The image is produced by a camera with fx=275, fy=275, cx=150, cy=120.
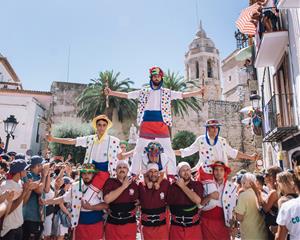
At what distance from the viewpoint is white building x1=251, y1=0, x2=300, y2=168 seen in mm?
7973

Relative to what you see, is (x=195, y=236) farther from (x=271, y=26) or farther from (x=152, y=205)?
(x=271, y=26)

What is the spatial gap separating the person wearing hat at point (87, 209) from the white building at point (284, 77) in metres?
6.10

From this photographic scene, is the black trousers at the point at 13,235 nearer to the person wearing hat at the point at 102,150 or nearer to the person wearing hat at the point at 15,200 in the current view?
the person wearing hat at the point at 15,200

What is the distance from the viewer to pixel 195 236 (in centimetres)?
359

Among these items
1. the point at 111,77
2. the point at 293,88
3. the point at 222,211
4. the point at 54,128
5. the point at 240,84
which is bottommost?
the point at 222,211

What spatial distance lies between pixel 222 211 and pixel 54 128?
23.9 m

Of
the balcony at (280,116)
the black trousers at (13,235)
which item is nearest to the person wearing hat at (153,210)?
the black trousers at (13,235)

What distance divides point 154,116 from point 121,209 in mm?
1836

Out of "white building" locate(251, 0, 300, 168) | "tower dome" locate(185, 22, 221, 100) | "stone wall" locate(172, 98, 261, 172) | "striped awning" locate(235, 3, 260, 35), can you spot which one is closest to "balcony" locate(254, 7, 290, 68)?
"white building" locate(251, 0, 300, 168)

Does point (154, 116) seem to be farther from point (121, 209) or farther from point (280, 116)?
point (280, 116)

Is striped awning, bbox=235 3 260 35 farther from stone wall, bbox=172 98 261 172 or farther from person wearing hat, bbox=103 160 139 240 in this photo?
stone wall, bbox=172 98 261 172

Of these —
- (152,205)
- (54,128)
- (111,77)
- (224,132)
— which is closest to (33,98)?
(54,128)

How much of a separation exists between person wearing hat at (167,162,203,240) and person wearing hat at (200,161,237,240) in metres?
0.14

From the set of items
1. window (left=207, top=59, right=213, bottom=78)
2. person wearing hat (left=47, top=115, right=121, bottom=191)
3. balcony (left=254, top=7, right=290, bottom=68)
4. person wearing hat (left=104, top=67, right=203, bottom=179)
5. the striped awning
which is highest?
window (left=207, top=59, right=213, bottom=78)
